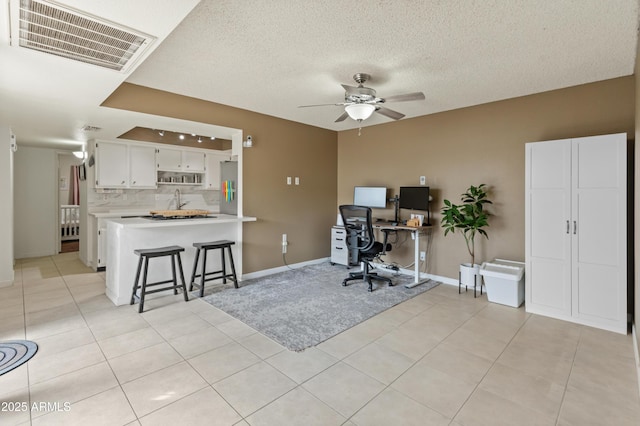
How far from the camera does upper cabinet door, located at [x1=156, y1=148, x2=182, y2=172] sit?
592 centimetres

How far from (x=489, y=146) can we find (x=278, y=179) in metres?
3.03

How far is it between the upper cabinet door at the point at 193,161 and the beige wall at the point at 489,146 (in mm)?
3416

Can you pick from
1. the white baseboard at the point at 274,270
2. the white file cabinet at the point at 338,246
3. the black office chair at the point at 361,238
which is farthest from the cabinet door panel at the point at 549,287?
the white baseboard at the point at 274,270

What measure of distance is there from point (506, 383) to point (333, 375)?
115 centimetres

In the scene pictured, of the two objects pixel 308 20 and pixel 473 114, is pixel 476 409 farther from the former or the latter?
pixel 473 114

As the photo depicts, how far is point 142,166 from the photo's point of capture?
5723 mm

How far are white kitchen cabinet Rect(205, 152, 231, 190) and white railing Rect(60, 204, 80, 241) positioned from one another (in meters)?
3.95

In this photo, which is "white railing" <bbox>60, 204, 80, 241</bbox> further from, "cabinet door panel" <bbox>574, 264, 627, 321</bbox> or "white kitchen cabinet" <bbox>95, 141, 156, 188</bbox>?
"cabinet door panel" <bbox>574, 264, 627, 321</bbox>

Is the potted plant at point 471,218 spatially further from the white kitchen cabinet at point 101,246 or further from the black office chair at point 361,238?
the white kitchen cabinet at point 101,246

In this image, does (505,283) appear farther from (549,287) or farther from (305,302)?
(305,302)

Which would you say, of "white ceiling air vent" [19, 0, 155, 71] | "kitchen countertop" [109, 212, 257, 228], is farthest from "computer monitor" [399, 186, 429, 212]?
"white ceiling air vent" [19, 0, 155, 71]

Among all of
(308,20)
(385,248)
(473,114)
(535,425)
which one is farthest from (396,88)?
(535,425)

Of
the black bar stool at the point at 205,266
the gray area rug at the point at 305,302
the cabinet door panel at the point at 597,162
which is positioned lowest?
the gray area rug at the point at 305,302

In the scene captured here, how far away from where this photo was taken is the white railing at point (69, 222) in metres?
7.86
